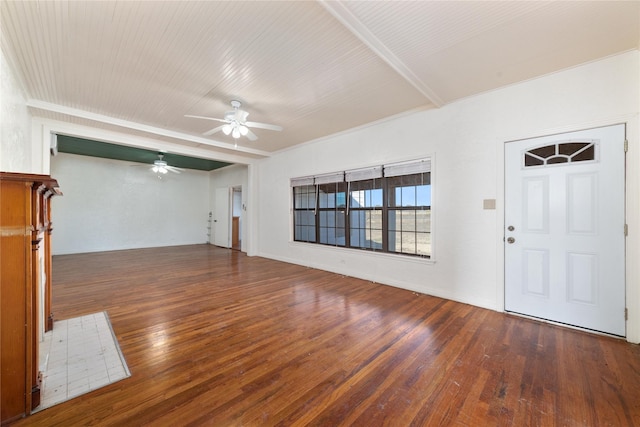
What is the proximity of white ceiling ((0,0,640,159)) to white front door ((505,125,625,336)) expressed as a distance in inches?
35.4

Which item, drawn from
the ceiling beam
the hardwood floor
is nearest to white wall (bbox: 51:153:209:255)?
the hardwood floor

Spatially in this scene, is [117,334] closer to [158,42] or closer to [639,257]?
[158,42]

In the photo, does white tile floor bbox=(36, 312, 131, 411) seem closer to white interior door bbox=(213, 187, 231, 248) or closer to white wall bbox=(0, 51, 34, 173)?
white wall bbox=(0, 51, 34, 173)

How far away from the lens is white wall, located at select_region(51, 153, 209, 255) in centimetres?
682

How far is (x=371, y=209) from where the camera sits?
4.46 meters

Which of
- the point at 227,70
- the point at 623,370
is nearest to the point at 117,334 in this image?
the point at 227,70

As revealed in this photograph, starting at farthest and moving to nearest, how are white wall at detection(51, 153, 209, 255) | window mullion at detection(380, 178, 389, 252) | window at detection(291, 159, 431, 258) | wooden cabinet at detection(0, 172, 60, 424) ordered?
white wall at detection(51, 153, 209, 255), window mullion at detection(380, 178, 389, 252), window at detection(291, 159, 431, 258), wooden cabinet at detection(0, 172, 60, 424)

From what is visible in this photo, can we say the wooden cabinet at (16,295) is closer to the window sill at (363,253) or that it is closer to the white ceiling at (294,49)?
the white ceiling at (294,49)

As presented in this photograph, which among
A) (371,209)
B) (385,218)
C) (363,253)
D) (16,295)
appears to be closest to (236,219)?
(363,253)

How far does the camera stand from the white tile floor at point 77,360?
1712 millimetres

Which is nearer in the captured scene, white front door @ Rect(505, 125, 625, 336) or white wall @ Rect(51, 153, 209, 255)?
white front door @ Rect(505, 125, 625, 336)

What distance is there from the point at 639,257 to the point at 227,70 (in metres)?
4.48

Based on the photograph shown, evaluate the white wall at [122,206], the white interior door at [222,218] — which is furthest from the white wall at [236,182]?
Result: the white wall at [122,206]

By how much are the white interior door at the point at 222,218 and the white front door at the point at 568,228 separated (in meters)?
7.63
